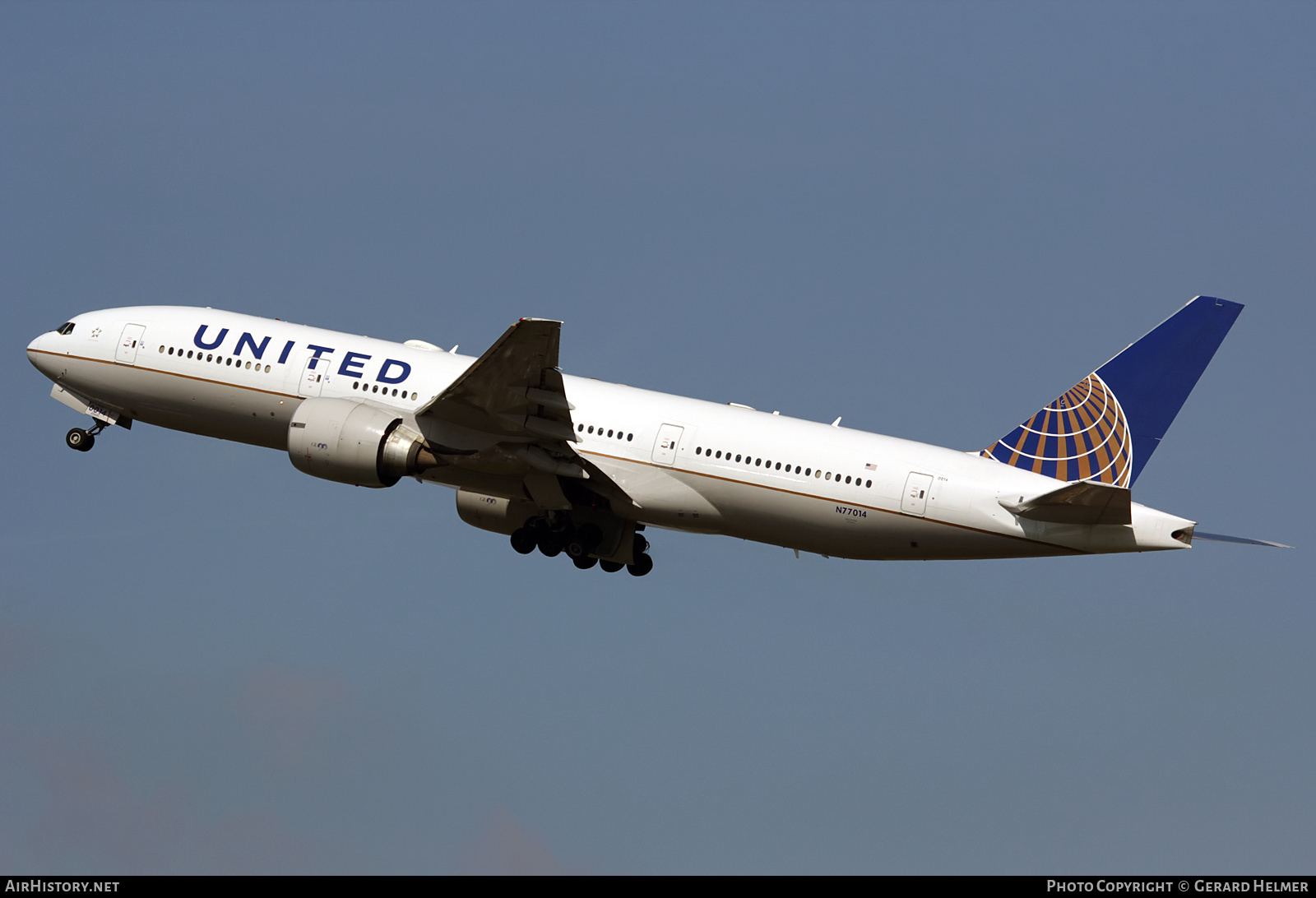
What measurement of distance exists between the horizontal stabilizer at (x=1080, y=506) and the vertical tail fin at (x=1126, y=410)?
6.88 feet

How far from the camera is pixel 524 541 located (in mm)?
43531

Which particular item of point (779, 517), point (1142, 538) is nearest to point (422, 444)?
point (779, 517)

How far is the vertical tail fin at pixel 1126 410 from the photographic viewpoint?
131 feet

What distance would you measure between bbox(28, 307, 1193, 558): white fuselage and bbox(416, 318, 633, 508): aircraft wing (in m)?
0.75

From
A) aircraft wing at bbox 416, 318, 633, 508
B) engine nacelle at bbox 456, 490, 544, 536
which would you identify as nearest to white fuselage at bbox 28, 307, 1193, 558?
aircraft wing at bbox 416, 318, 633, 508

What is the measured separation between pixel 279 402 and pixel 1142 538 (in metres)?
22.6

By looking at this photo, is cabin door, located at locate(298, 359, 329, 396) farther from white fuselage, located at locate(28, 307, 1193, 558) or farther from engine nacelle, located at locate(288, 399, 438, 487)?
engine nacelle, located at locate(288, 399, 438, 487)

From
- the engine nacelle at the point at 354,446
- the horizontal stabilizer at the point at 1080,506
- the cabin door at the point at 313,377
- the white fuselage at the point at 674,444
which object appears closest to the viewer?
the horizontal stabilizer at the point at 1080,506

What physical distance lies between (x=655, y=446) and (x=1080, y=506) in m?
10.7

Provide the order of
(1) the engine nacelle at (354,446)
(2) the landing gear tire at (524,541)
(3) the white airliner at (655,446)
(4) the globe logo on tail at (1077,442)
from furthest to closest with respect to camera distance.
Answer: (2) the landing gear tire at (524,541)
(4) the globe logo on tail at (1077,442)
(1) the engine nacelle at (354,446)
(3) the white airliner at (655,446)

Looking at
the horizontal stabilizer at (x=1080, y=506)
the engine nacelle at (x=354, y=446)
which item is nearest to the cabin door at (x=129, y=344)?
the engine nacelle at (x=354, y=446)

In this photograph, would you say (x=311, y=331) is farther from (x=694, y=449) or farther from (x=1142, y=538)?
(x=1142, y=538)

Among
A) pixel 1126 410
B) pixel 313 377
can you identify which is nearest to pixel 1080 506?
pixel 1126 410

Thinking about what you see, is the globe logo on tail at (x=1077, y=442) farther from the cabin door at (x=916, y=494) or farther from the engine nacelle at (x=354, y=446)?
the engine nacelle at (x=354, y=446)
